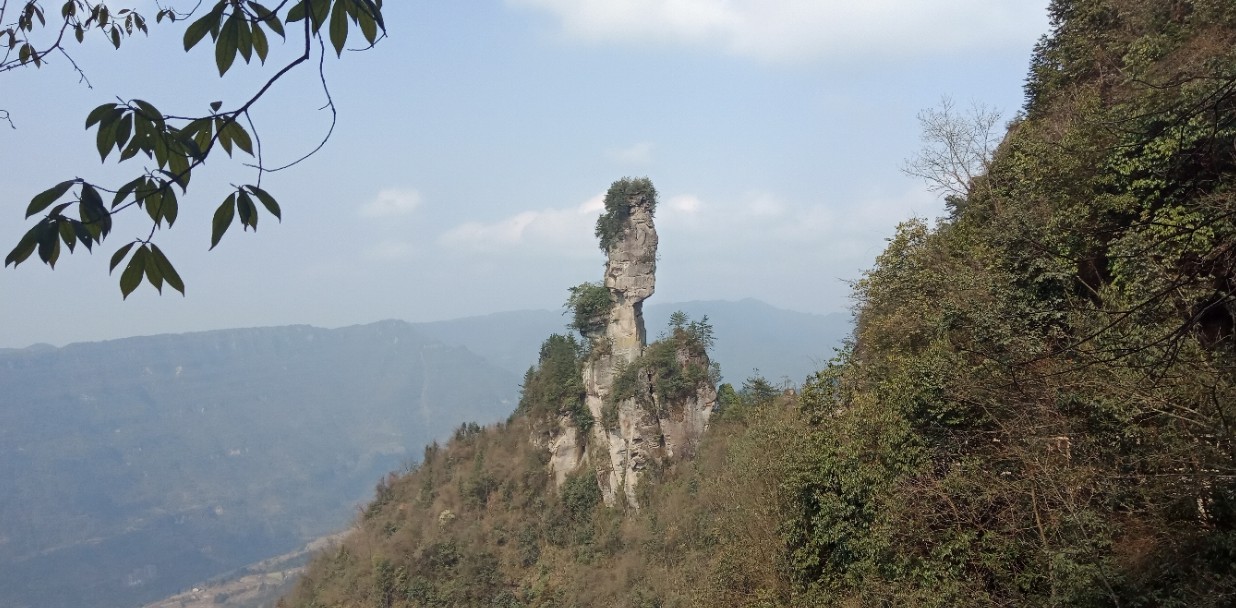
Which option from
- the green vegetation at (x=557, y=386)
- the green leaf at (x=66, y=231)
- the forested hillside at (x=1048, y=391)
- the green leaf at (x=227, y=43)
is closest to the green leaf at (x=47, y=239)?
the green leaf at (x=66, y=231)

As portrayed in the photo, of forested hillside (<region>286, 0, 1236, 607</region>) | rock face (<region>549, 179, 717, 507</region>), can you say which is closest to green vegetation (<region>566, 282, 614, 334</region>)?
rock face (<region>549, 179, 717, 507</region>)

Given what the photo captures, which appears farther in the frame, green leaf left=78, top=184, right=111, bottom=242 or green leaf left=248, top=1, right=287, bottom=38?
green leaf left=248, top=1, right=287, bottom=38

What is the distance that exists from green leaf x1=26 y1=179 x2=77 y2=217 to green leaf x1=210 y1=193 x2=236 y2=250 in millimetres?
308

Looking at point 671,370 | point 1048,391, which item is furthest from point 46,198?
point 671,370

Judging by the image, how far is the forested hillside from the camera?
585 cm

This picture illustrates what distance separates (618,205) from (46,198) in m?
27.8

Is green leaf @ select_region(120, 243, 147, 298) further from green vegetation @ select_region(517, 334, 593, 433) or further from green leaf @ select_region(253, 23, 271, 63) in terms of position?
green vegetation @ select_region(517, 334, 593, 433)

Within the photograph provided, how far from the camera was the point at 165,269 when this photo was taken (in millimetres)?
1780

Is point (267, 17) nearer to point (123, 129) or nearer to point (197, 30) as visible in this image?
point (197, 30)

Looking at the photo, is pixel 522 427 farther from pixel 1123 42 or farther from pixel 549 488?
pixel 1123 42

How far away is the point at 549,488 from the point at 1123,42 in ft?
81.4

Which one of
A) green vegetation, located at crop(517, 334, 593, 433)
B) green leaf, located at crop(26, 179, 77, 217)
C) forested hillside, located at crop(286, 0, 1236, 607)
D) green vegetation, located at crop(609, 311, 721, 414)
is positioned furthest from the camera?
green vegetation, located at crop(517, 334, 593, 433)

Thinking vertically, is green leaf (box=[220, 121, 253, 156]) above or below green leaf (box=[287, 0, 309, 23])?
below

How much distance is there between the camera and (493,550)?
95.8 ft
